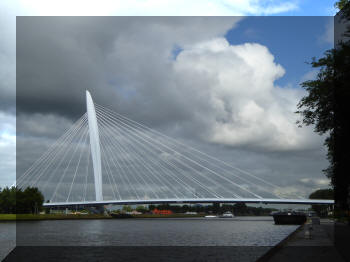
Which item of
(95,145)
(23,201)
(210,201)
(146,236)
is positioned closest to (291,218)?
(210,201)

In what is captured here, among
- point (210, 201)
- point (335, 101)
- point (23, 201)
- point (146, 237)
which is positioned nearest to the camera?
point (335, 101)

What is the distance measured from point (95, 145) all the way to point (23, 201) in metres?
30.0

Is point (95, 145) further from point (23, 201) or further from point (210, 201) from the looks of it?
point (23, 201)

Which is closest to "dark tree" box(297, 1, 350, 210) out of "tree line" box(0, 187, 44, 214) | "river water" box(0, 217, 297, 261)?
"river water" box(0, 217, 297, 261)

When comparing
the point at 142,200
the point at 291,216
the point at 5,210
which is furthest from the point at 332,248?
the point at 5,210

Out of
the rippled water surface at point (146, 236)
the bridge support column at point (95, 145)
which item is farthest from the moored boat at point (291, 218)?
the bridge support column at point (95, 145)

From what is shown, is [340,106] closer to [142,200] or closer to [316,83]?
[316,83]

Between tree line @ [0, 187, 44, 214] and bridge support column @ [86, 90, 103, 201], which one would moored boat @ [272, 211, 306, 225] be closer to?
bridge support column @ [86, 90, 103, 201]

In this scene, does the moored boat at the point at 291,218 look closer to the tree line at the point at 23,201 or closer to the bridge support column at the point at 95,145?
the bridge support column at the point at 95,145

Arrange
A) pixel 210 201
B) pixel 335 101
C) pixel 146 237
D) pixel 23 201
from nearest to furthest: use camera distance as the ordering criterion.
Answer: pixel 335 101 → pixel 146 237 → pixel 210 201 → pixel 23 201

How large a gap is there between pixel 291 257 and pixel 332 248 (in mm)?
4028

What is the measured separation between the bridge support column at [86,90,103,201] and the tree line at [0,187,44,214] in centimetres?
2416

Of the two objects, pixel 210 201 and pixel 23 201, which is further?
pixel 23 201

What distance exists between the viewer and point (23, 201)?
89.7 metres
